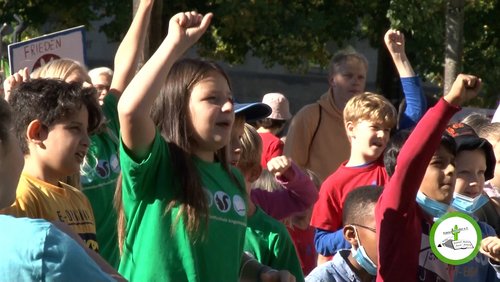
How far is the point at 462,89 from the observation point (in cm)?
471

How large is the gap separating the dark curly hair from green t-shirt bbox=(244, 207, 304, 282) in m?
0.78

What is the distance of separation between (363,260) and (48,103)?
1.44m

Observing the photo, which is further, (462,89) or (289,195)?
(289,195)

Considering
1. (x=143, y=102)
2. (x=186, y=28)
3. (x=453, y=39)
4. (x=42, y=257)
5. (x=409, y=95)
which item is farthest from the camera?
(x=453, y=39)

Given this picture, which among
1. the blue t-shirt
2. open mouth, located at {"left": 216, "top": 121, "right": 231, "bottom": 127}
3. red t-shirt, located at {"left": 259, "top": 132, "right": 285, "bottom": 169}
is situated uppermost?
the blue t-shirt

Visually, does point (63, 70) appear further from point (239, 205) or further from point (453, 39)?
point (453, 39)

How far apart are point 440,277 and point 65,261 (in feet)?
9.06

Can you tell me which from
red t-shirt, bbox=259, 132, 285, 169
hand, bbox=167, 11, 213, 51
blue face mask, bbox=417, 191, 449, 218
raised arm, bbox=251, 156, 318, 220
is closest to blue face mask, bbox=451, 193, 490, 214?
blue face mask, bbox=417, 191, 449, 218

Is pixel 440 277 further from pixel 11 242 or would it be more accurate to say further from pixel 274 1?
pixel 274 1

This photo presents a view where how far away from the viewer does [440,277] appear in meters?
4.93

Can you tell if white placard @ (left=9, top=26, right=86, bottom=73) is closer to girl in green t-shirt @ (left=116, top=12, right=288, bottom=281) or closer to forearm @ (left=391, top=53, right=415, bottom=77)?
forearm @ (left=391, top=53, right=415, bottom=77)

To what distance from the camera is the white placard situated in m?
8.34

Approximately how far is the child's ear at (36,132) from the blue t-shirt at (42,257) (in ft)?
7.28

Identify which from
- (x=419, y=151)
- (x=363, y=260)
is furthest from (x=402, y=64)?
(x=419, y=151)
